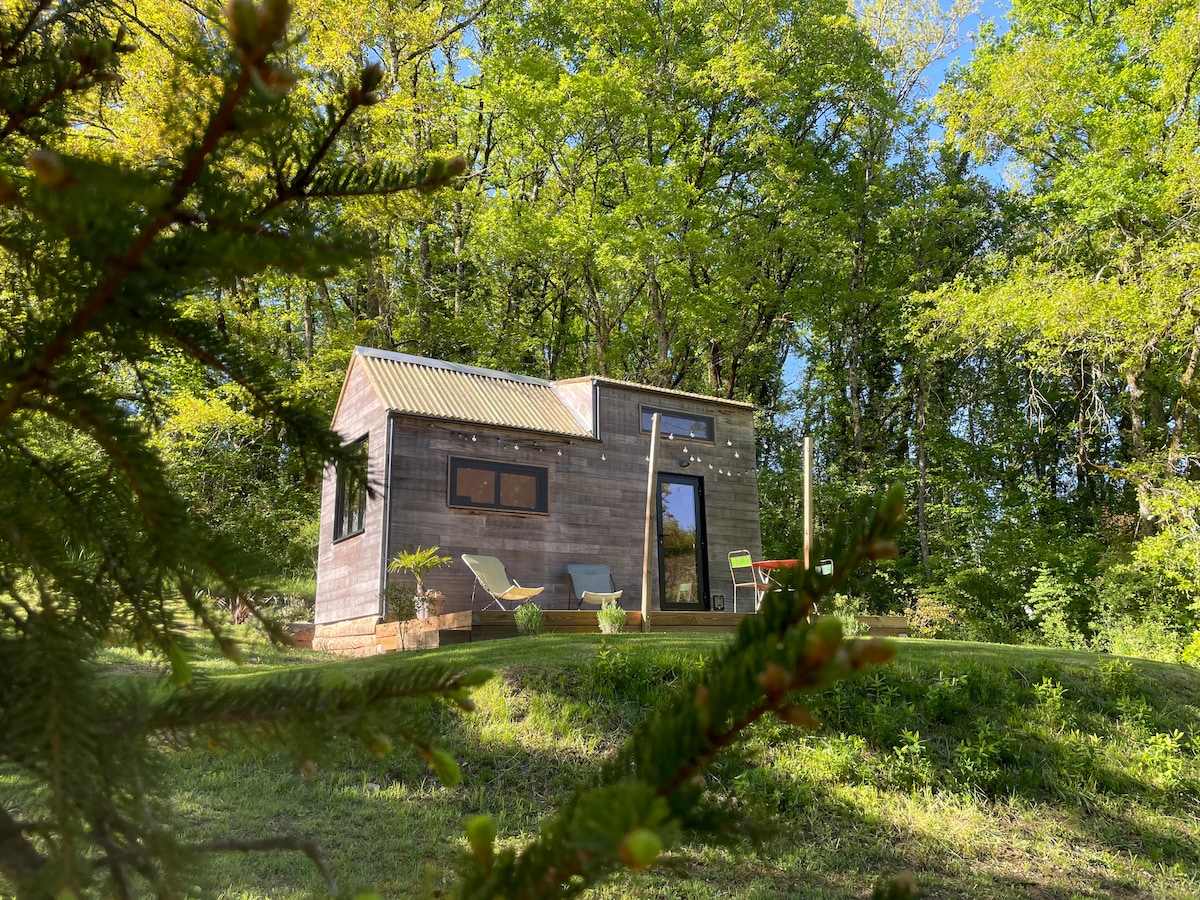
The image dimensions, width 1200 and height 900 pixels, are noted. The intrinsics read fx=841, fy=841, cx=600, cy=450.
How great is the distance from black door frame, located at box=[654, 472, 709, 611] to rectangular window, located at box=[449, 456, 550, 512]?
6.71 feet

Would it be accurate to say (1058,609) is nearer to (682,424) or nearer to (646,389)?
(682,424)

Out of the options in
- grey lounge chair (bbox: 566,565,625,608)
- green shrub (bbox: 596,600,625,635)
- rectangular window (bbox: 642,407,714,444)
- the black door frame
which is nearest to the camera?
green shrub (bbox: 596,600,625,635)

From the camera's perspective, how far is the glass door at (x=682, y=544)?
44.0ft

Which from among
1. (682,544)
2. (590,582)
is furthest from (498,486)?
(682,544)

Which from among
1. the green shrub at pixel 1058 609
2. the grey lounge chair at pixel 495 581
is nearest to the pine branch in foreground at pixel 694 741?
the grey lounge chair at pixel 495 581

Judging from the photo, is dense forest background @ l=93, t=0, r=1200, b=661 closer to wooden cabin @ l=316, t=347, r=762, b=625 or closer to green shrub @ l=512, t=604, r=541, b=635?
wooden cabin @ l=316, t=347, r=762, b=625

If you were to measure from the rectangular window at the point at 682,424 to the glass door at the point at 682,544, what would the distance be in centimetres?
74

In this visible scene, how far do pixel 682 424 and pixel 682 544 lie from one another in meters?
2.00

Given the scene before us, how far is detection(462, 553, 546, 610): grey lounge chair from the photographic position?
10.6 metres

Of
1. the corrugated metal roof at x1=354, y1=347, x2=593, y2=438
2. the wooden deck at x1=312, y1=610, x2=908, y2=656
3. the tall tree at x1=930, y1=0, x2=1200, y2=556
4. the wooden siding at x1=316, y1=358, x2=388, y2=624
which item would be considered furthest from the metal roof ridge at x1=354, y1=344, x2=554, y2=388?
the tall tree at x1=930, y1=0, x2=1200, y2=556

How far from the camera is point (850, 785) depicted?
5.58 metres

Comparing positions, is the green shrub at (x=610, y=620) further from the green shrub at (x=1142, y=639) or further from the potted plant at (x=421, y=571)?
the green shrub at (x=1142, y=639)

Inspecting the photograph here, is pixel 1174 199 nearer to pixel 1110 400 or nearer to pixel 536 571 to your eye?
pixel 1110 400

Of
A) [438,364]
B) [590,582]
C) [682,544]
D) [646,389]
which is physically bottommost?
[590,582]
